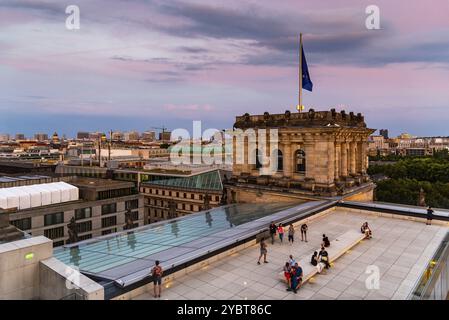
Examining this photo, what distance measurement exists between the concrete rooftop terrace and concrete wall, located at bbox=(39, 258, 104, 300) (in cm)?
239

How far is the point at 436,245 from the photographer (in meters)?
21.5

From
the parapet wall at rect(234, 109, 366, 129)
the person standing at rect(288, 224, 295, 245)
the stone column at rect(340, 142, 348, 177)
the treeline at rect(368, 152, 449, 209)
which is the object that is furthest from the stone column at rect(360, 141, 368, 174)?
the treeline at rect(368, 152, 449, 209)

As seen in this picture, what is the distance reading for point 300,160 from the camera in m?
36.0

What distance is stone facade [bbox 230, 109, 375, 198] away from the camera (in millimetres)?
33688

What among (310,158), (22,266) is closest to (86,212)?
(310,158)

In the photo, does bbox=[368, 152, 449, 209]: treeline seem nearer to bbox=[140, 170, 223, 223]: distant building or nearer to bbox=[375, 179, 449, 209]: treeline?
bbox=[375, 179, 449, 209]: treeline

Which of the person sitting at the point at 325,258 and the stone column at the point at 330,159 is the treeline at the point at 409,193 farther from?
the person sitting at the point at 325,258

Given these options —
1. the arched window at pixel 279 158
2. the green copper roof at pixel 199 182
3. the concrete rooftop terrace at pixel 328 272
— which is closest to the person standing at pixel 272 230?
A: the concrete rooftop terrace at pixel 328 272

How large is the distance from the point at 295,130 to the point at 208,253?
2089 centimetres

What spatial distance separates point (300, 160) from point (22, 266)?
2814cm

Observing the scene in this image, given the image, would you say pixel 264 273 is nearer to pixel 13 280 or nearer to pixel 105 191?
pixel 13 280

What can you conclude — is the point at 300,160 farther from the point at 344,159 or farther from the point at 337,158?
the point at 344,159

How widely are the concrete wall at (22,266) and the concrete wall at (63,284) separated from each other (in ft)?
1.00

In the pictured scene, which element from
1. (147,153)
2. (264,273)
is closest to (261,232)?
(264,273)
